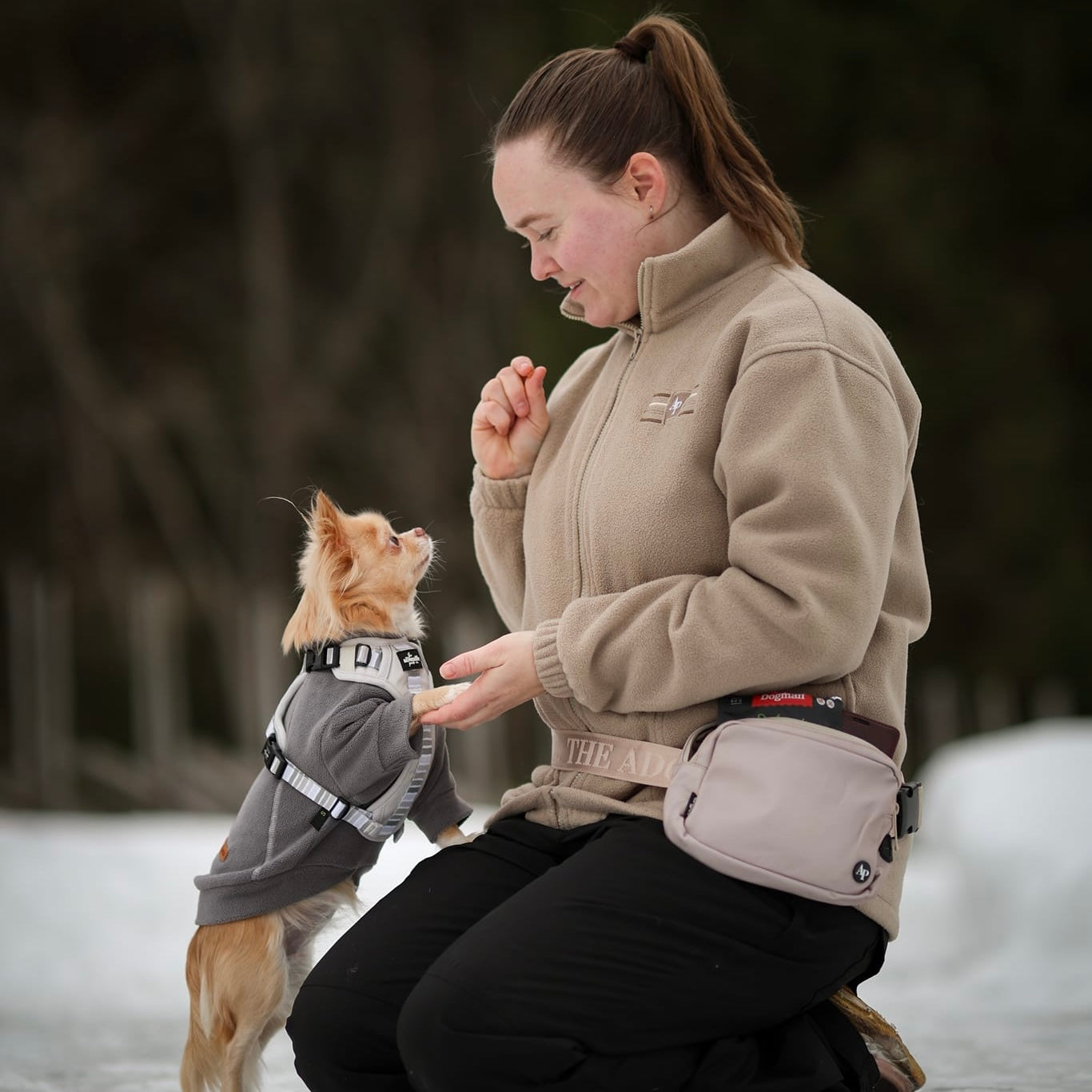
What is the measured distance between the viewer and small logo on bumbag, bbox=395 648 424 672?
239 centimetres

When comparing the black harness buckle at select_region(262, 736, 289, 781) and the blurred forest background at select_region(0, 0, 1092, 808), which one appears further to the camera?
the blurred forest background at select_region(0, 0, 1092, 808)

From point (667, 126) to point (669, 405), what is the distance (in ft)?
1.50

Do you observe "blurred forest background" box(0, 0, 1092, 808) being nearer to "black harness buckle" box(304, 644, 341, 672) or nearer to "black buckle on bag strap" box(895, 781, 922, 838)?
"black harness buckle" box(304, 644, 341, 672)

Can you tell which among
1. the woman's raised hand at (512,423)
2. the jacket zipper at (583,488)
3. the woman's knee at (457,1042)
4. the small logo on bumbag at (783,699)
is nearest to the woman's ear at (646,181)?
the jacket zipper at (583,488)

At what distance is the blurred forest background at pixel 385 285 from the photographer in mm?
9711

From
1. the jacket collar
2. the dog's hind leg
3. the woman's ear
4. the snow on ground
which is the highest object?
the woman's ear

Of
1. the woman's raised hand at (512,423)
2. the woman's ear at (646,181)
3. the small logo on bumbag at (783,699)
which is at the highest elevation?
the woman's ear at (646,181)

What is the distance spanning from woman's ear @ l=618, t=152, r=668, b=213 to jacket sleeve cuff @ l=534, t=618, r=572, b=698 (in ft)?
2.21

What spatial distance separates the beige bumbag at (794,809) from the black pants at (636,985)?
2.8 inches

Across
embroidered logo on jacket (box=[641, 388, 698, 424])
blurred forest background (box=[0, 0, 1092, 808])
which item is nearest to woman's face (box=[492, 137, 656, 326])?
→ embroidered logo on jacket (box=[641, 388, 698, 424])

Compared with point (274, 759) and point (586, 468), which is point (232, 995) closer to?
point (274, 759)

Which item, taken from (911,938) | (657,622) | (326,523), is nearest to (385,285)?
(911,938)

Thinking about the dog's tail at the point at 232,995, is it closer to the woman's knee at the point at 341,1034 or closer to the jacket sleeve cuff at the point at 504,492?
the woman's knee at the point at 341,1034

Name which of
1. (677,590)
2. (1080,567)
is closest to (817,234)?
(1080,567)
